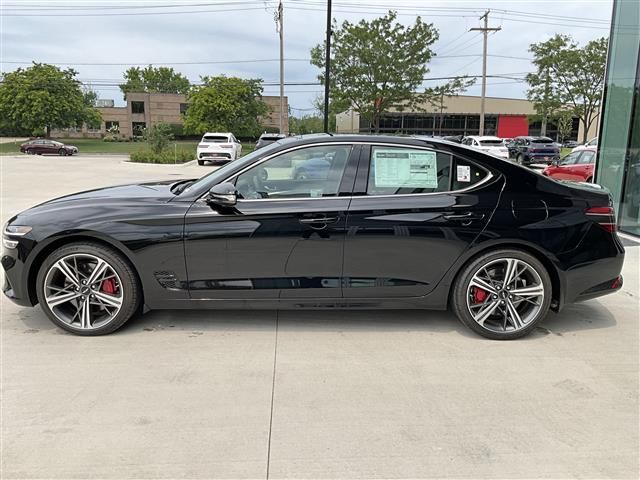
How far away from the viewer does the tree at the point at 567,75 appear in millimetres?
37625

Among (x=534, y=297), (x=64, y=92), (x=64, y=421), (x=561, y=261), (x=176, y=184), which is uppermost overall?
(x=64, y=92)

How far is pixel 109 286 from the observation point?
4059mm

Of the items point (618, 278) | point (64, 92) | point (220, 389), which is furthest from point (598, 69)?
point (64, 92)

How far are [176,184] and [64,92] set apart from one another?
187 ft

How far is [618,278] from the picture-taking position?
4.25m

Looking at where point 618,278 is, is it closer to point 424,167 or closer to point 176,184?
point 424,167

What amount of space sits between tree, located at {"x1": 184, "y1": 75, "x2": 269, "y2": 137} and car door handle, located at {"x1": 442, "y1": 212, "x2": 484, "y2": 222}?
4536 centimetres

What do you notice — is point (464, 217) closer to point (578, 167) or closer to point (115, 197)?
point (115, 197)

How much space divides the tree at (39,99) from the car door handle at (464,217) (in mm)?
56449

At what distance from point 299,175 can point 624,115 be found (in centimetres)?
713

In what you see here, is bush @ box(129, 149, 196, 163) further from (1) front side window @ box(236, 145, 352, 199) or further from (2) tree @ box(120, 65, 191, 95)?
(2) tree @ box(120, 65, 191, 95)

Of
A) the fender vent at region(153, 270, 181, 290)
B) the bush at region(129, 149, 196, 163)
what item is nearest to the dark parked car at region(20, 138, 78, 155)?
the bush at region(129, 149, 196, 163)

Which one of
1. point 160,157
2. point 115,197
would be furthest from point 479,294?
point 160,157

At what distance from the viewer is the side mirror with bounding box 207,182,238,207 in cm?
384
